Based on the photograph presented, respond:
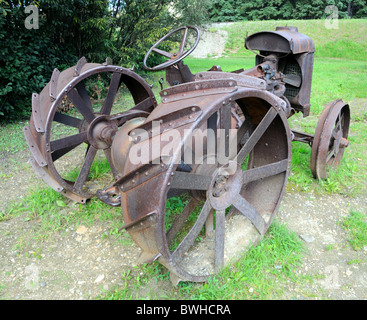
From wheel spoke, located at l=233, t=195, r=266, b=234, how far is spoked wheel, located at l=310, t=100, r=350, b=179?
1.33m

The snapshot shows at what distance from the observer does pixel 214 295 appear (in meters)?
2.31

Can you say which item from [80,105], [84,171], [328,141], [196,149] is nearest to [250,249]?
[196,149]

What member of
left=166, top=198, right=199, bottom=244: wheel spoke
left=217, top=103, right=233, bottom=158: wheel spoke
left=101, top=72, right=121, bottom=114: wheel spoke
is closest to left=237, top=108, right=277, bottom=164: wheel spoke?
left=217, top=103, right=233, bottom=158: wheel spoke

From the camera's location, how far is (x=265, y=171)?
2666 millimetres

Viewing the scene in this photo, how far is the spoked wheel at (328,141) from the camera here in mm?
3520

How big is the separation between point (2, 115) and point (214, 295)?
18.1 ft

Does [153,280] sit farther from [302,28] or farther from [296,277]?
[302,28]

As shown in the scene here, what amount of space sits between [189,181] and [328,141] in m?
2.14

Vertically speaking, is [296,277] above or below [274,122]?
below

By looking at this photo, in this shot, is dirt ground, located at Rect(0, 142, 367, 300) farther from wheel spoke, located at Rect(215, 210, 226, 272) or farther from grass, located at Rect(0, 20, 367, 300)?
wheel spoke, located at Rect(215, 210, 226, 272)

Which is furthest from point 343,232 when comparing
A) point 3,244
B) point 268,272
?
point 3,244

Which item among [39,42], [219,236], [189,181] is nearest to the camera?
[189,181]

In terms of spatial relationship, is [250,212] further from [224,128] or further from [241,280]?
[224,128]

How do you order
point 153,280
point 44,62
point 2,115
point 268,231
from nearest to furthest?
point 153,280 → point 268,231 → point 2,115 → point 44,62
